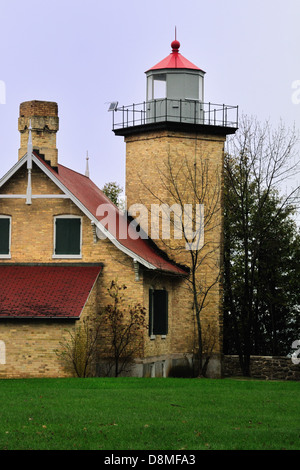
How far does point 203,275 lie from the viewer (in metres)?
31.7

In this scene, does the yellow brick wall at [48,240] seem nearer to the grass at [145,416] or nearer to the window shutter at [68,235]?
the window shutter at [68,235]

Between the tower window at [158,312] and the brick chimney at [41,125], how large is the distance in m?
5.84

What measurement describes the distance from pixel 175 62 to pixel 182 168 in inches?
172

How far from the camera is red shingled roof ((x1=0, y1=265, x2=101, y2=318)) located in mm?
25078

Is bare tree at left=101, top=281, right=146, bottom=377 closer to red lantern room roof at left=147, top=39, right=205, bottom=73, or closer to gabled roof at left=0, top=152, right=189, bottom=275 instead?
gabled roof at left=0, top=152, right=189, bottom=275

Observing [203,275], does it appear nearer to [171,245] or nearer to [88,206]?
[171,245]

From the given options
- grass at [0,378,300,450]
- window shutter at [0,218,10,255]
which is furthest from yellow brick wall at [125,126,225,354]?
grass at [0,378,300,450]

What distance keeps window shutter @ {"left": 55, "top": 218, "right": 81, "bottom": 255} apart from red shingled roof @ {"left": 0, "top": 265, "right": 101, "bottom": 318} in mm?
564

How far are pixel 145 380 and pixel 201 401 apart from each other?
17.7ft

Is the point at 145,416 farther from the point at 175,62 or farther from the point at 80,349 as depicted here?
the point at 175,62

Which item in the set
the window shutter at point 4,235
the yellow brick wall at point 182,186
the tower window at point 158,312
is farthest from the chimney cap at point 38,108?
the tower window at point 158,312

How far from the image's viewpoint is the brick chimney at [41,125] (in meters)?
29.8

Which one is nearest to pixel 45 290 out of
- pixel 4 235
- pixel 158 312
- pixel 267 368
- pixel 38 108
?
pixel 4 235

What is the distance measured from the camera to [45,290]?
26500 millimetres
